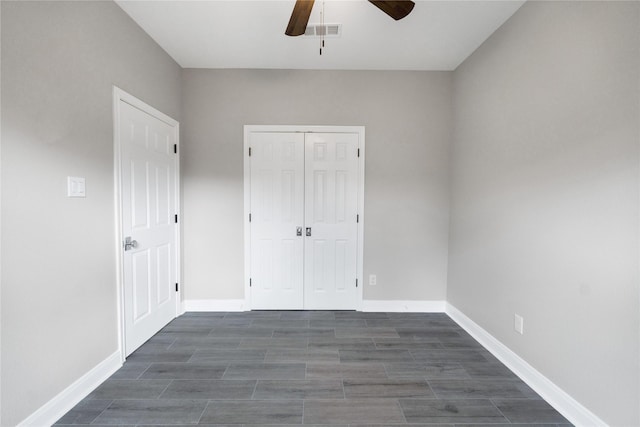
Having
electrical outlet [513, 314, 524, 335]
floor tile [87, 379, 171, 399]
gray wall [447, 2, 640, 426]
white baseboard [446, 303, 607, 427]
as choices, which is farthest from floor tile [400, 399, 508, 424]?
floor tile [87, 379, 171, 399]

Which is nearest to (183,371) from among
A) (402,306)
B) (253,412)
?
(253,412)

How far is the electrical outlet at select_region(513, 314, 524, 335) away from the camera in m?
2.04

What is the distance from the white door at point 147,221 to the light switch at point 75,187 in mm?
339

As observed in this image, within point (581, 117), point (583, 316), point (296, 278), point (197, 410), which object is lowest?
point (197, 410)

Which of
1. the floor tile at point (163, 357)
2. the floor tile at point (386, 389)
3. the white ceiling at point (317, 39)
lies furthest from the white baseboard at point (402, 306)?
the white ceiling at point (317, 39)

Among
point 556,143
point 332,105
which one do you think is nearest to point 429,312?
point 556,143

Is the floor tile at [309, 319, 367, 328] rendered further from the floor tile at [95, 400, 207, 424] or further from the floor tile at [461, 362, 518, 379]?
the floor tile at [95, 400, 207, 424]

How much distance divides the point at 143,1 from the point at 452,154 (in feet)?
10.2

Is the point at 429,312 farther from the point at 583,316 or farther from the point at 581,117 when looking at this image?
the point at 581,117

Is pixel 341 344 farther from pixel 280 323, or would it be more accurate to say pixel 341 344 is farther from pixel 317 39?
pixel 317 39

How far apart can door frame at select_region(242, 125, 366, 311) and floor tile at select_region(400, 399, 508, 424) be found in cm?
144

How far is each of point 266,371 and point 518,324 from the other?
194cm

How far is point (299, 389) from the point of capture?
187 cm

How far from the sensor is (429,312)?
10.4 feet
